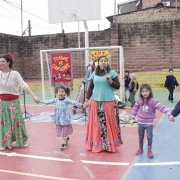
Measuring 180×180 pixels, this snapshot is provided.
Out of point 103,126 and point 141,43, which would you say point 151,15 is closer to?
point 141,43

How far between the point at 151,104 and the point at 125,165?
1078 mm

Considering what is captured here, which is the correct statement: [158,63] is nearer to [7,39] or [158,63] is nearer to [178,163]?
[7,39]

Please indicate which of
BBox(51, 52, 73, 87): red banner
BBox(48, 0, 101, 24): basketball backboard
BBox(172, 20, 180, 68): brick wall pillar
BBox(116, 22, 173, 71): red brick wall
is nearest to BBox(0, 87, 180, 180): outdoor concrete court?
BBox(51, 52, 73, 87): red banner

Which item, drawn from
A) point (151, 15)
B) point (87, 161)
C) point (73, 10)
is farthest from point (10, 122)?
point (151, 15)

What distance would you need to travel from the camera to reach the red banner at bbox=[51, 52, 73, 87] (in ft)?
31.9

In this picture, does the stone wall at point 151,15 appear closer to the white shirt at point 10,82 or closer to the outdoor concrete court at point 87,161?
the outdoor concrete court at point 87,161

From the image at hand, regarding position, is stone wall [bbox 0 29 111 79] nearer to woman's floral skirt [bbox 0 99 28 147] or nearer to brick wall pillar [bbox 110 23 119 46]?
brick wall pillar [bbox 110 23 119 46]

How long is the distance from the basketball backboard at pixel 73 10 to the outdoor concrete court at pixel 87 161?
16.6ft

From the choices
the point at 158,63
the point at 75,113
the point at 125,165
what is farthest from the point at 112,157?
the point at 158,63

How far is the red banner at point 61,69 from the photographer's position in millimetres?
9719

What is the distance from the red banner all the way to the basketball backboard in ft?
4.43

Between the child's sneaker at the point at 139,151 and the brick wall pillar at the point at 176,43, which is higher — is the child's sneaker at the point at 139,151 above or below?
below

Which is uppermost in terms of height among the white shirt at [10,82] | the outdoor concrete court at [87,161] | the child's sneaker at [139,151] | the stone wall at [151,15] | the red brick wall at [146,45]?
the stone wall at [151,15]

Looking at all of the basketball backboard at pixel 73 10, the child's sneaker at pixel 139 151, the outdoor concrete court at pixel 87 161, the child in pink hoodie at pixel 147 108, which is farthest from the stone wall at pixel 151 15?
the child's sneaker at pixel 139 151
